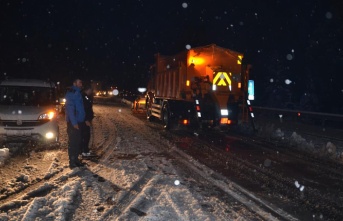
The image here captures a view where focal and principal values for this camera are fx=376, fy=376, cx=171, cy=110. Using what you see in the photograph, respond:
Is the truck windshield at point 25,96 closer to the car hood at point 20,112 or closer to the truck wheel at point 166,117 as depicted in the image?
the car hood at point 20,112

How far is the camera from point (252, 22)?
48.7m

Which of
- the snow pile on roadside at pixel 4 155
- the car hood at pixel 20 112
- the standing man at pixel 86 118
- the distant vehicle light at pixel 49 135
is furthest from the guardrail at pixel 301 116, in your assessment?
the snow pile on roadside at pixel 4 155

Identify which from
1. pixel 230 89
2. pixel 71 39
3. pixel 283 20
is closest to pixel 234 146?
pixel 230 89

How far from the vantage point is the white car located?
1034 cm

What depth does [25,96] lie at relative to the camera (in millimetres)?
11523

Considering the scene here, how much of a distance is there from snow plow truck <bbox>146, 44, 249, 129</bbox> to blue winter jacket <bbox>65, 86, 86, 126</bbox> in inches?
292

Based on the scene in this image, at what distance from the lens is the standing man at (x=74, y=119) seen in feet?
28.1

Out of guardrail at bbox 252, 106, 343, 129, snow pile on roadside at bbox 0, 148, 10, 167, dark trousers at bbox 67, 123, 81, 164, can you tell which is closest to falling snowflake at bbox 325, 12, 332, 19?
guardrail at bbox 252, 106, 343, 129

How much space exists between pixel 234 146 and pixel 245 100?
4.75 m

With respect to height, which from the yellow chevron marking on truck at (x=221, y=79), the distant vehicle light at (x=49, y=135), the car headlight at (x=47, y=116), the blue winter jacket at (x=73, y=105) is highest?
the yellow chevron marking on truck at (x=221, y=79)

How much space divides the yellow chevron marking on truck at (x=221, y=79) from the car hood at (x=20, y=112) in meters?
7.77

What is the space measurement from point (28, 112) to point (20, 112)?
8.2 inches

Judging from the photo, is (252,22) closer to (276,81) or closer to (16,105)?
(276,81)

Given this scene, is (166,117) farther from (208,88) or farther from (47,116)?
(47,116)
